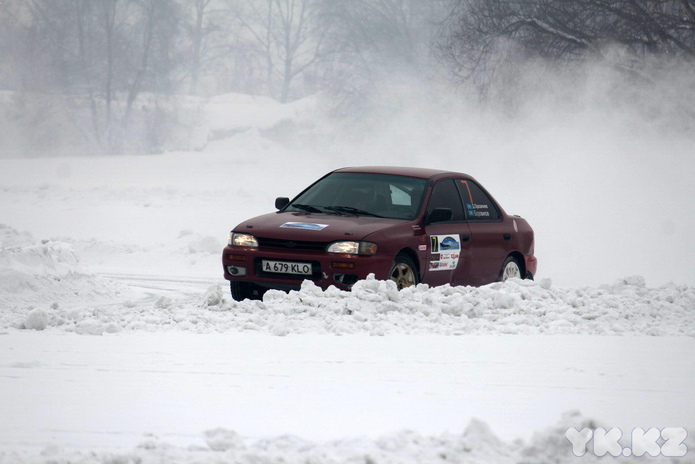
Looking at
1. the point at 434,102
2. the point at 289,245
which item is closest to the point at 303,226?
the point at 289,245

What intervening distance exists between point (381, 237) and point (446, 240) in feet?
3.19

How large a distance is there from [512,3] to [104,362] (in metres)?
20.2

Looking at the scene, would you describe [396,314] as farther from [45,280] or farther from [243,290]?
[45,280]

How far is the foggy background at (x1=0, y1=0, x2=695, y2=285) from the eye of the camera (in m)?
22.1

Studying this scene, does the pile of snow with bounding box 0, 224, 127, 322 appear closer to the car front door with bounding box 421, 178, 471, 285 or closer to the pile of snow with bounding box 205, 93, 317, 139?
the car front door with bounding box 421, 178, 471, 285

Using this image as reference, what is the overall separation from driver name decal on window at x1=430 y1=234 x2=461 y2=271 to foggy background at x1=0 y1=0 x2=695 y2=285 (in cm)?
669

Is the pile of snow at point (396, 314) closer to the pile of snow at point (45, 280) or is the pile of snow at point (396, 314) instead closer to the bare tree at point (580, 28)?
the pile of snow at point (45, 280)

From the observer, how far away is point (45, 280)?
1065 cm

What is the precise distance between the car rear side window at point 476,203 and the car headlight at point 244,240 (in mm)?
2310

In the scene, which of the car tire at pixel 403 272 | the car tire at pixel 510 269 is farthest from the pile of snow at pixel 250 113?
the car tire at pixel 403 272

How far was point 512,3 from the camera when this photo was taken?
24.6 metres

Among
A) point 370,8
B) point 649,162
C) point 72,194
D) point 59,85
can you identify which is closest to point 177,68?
point 59,85

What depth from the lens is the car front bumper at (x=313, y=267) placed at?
8.58m

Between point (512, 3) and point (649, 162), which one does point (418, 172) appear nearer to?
point (512, 3)
